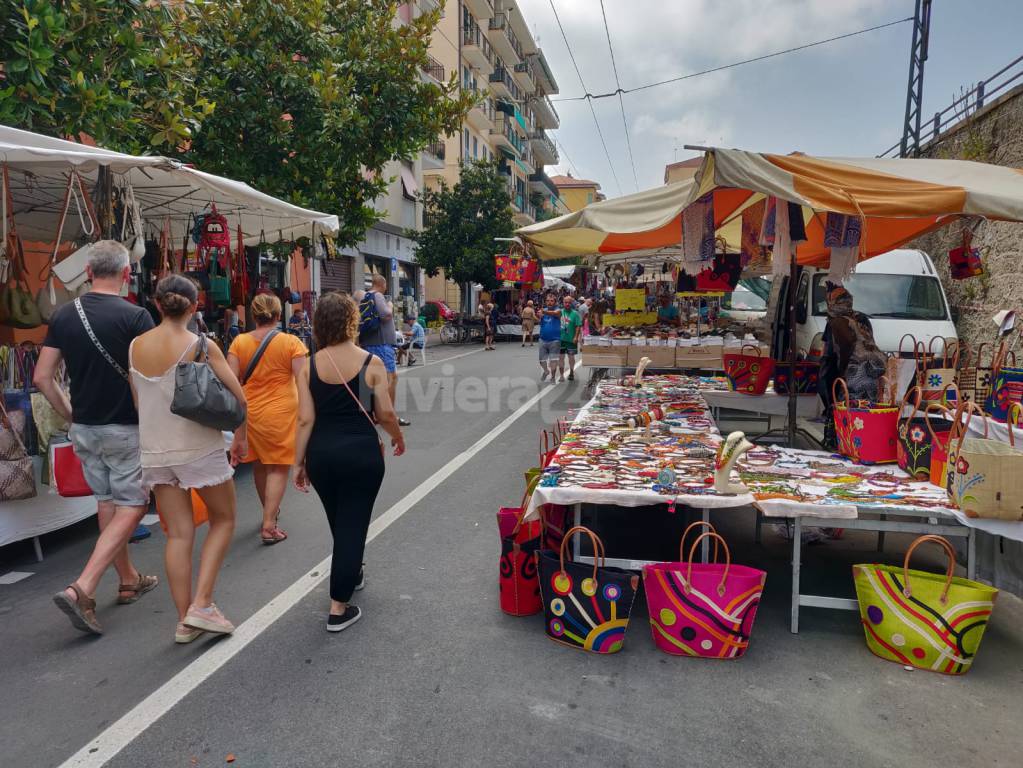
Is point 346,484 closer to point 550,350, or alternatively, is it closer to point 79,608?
point 79,608

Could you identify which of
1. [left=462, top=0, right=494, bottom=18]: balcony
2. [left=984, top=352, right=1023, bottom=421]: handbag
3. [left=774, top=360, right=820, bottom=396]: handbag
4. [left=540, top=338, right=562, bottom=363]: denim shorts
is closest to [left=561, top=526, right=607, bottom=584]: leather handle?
[left=984, top=352, right=1023, bottom=421]: handbag

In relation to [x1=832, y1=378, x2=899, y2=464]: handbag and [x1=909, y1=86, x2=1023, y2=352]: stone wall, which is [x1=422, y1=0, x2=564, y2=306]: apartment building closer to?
[x1=909, y1=86, x2=1023, y2=352]: stone wall

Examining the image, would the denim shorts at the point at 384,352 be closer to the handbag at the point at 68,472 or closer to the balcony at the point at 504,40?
the handbag at the point at 68,472

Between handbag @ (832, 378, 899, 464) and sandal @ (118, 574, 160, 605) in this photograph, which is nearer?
sandal @ (118, 574, 160, 605)

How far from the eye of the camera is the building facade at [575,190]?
88875 mm

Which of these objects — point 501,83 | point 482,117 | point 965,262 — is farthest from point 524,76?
point 965,262

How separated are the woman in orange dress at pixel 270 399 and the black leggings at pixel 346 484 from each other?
1651 mm

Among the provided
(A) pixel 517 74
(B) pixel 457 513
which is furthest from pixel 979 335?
(A) pixel 517 74

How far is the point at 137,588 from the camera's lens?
429cm

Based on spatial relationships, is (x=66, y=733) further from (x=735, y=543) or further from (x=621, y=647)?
(x=735, y=543)

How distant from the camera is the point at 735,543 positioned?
17.1 feet

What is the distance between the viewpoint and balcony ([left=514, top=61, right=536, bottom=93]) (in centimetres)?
5388

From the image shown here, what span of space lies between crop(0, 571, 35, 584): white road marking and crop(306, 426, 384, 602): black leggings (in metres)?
2.32

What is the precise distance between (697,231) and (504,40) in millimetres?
45061
